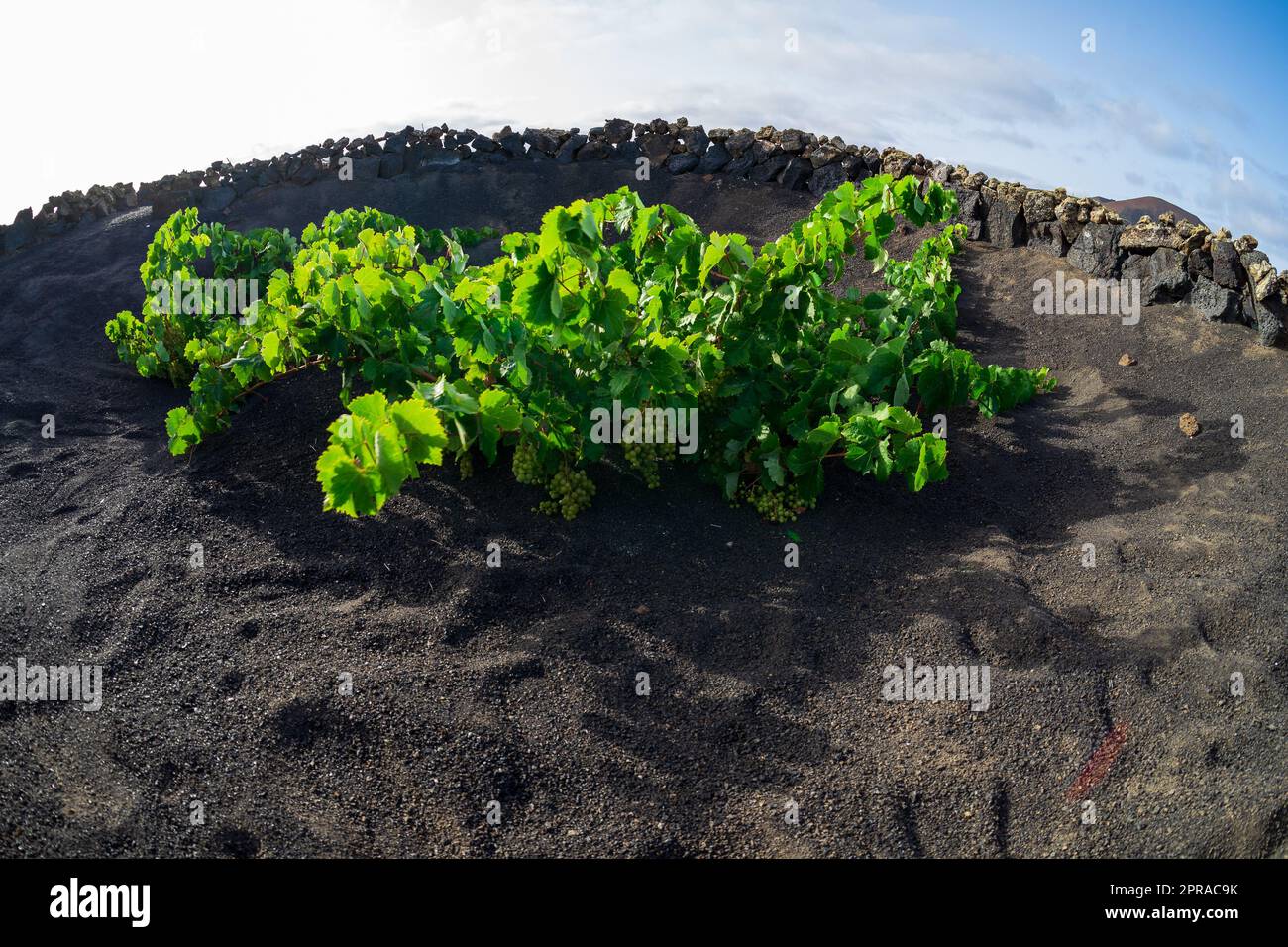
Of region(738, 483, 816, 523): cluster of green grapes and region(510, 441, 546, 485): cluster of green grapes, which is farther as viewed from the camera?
region(738, 483, 816, 523): cluster of green grapes

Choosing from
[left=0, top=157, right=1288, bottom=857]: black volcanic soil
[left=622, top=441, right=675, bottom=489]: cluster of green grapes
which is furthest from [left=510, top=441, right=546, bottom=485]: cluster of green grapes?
[left=622, top=441, right=675, bottom=489]: cluster of green grapes

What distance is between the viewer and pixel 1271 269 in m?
7.48

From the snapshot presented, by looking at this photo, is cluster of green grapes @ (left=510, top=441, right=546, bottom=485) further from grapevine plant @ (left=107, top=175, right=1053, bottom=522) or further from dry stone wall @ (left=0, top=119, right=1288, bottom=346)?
dry stone wall @ (left=0, top=119, right=1288, bottom=346)

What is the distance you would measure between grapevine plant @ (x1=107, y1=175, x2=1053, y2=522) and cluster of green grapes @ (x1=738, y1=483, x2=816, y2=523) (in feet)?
0.04

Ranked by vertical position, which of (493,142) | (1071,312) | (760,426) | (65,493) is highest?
(493,142)

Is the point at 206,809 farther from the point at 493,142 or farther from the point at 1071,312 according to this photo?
the point at 493,142

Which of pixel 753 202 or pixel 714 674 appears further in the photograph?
pixel 753 202

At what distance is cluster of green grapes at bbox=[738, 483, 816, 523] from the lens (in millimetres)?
5113

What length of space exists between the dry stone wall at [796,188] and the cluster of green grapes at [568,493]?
5.89 meters

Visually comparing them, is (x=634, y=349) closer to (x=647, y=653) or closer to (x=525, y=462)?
(x=525, y=462)

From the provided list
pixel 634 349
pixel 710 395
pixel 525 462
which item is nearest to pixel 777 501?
pixel 710 395

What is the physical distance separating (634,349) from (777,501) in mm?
1278
